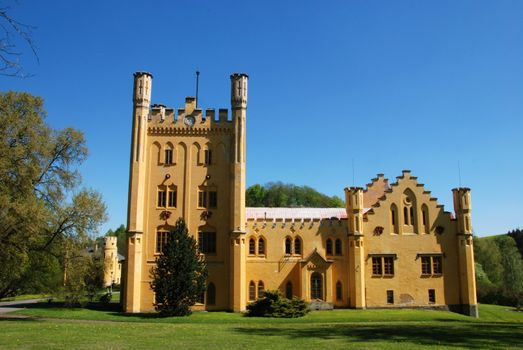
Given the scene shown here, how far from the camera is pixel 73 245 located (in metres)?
33.1

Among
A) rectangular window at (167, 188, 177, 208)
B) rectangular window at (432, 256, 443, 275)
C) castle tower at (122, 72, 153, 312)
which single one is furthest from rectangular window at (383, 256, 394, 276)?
castle tower at (122, 72, 153, 312)

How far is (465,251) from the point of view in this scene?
4253cm

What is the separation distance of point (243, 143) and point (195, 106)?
606 centimetres

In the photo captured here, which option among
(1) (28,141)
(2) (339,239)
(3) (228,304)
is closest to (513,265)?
(2) (339,239)

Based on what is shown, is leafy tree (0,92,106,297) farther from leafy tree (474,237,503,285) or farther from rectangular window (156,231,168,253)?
leafy tree (474,237,503,285)

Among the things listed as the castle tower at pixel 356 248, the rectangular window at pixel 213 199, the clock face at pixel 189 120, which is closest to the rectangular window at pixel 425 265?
the castle tower at pixel 356 248

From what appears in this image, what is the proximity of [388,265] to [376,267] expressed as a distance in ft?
3.70

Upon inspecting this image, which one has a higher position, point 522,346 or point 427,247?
point 427,247

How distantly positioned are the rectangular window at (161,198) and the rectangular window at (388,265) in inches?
815

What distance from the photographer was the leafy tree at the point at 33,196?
94.7 ft

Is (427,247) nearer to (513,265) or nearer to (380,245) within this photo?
(380,245)

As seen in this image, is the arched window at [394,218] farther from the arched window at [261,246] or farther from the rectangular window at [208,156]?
the rectangular window at [208,156]

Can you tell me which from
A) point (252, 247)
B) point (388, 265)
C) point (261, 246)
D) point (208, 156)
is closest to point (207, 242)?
point (252, 247)

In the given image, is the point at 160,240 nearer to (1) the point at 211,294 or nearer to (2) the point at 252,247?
(1) the point at 211,294
